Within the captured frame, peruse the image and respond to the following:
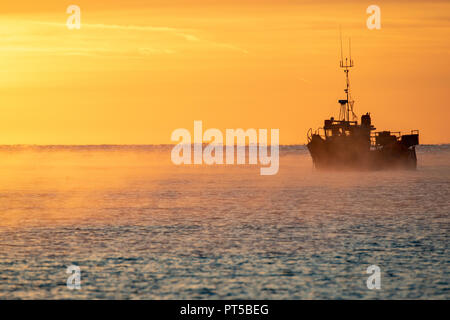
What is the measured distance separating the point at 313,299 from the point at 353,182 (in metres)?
71.5

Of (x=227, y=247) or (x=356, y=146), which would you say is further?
(x=356, y=146)

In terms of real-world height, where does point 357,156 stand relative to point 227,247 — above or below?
above

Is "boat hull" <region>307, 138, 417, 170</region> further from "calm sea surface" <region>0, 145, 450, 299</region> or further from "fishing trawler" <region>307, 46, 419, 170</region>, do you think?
"calm sea surface" <region>0, 145, 450, 299</region>

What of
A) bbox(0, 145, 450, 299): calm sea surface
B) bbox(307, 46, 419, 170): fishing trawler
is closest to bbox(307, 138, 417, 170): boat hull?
bbox(307, 46, 419, 170): fishing trawler

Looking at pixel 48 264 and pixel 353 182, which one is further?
pixel 353 182

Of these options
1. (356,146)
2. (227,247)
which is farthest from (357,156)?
(227,247)

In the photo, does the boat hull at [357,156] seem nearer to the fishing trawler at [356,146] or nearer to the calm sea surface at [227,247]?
the fishing trawler at [356,146]

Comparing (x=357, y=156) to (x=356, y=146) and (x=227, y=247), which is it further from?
(x=227, y=247)

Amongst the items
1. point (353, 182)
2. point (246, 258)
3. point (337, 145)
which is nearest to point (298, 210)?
point (246, 258)
